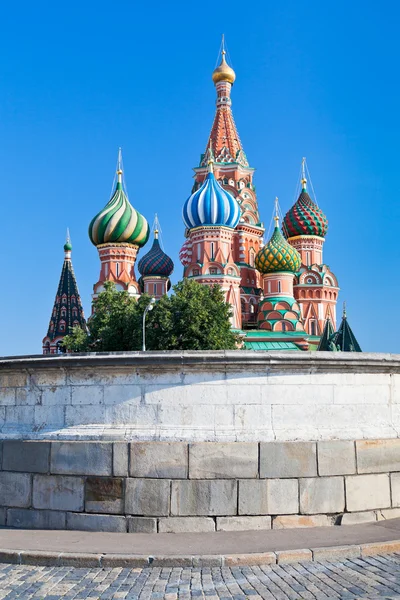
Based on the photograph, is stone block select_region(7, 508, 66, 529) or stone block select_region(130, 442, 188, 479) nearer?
stone block select_region(130, 442, 188, 479)

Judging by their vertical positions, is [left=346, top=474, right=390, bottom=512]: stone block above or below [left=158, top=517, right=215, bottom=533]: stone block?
above

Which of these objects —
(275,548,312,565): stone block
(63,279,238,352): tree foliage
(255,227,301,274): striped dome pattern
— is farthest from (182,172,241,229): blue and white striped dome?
(275,548,312,565): stone block

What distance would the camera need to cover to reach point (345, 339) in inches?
1228

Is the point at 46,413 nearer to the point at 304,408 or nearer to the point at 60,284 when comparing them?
the point at 304,408

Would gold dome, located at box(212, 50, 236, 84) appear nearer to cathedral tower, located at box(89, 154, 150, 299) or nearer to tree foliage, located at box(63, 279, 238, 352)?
cathedral tower, located at box(89, 154, 150, 299)

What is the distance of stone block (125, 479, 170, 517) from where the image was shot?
6887 mm

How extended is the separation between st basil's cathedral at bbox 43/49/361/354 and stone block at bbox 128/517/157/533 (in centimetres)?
3035

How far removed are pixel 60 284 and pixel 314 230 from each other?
22.6 metres

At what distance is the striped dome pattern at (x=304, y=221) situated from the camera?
51062mm

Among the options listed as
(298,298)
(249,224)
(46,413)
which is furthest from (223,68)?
(46,413)

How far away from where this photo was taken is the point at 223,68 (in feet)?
177

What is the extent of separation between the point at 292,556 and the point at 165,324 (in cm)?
2258

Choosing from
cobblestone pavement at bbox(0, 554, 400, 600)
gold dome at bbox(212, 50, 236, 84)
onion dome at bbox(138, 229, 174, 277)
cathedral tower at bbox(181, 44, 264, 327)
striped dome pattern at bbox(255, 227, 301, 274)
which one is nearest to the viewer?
cobblestone pavement at bbox(0, 554, 400, 600)

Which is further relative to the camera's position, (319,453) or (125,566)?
(319,453)
